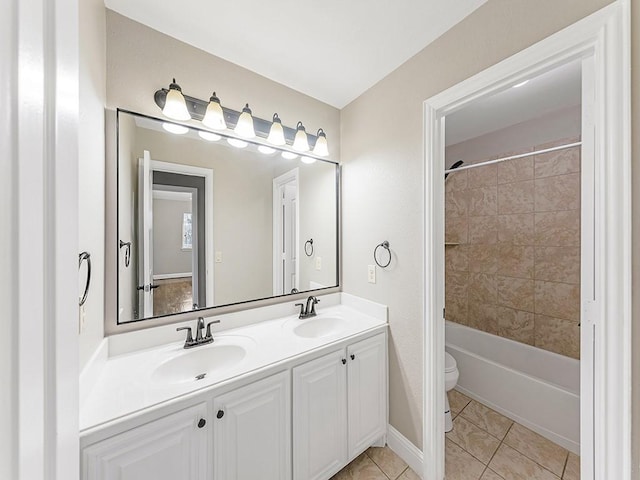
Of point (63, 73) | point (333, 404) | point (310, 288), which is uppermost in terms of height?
point (63, 73)

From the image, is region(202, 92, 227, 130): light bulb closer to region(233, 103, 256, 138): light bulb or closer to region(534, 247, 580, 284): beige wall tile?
region(233, 103, 256, 138): light bulb

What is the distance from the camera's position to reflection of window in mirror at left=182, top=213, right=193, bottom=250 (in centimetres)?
143

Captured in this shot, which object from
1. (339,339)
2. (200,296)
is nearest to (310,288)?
(339,339)

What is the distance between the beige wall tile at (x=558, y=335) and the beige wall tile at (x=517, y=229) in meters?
0.69

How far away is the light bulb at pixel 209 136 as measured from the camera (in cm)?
143

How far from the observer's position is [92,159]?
3.22ft

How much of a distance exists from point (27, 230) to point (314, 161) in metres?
1.72

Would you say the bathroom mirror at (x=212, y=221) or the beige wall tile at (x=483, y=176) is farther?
the beige wall tile at (x=483, y=176)

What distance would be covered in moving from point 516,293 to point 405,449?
1.77m

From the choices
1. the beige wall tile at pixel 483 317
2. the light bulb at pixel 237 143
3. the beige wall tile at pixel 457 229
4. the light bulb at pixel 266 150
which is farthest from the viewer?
the beige wall tile at pixel 457 229

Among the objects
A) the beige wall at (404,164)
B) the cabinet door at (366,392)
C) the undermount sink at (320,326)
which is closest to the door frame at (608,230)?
the beige wall at (404,164)

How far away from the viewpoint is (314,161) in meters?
1.90

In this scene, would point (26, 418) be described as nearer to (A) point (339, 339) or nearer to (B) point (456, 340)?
(A) point (339, 339)

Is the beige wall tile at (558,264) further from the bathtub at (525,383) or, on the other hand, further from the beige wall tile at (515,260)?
the bathtub at (525,383)
